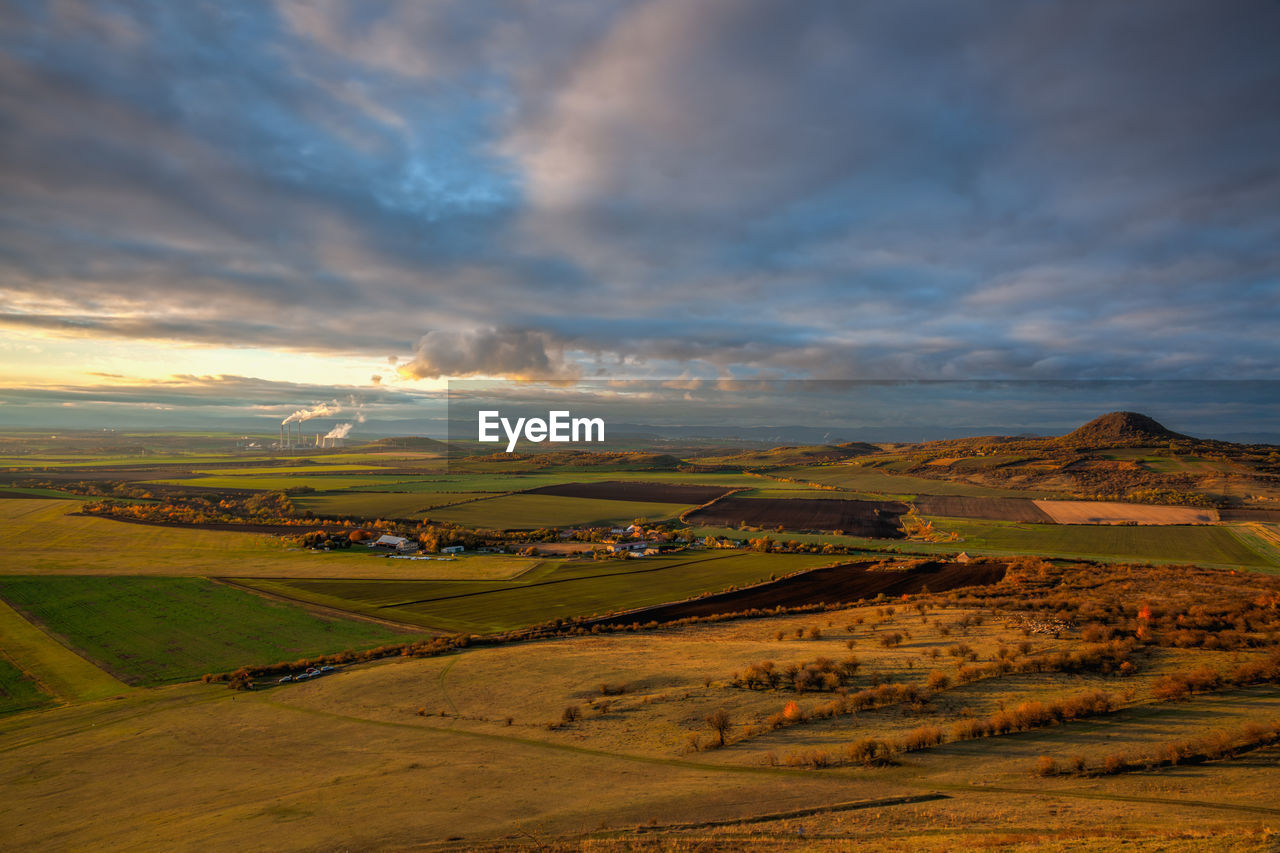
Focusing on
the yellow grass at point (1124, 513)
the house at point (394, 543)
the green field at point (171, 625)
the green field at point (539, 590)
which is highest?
the yellow grass at point (1124, 513)

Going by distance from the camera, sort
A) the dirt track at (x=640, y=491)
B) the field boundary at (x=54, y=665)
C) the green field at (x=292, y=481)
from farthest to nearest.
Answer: the green field at (x=292, y=481) → the dirt track at (x=640, y=491) → the field boundary at (x=54, y=665)

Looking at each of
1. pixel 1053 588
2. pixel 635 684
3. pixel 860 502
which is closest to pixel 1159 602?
pixel 1053 588

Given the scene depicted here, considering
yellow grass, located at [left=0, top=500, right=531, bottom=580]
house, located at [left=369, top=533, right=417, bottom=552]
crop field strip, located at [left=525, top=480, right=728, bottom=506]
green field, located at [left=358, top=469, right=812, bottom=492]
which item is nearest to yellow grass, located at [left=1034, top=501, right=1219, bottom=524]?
green field, located at [left=358, top=469, right=812, bottom=492]

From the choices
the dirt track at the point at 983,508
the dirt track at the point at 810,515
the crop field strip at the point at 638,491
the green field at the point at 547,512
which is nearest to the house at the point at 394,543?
the green field at the point at 547,512

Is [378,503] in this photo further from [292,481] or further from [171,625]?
[171,625]

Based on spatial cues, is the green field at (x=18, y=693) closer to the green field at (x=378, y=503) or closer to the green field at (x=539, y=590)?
the green field at (x=539, y=590)

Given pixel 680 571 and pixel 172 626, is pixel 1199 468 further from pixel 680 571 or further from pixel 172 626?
pixel 172 626
